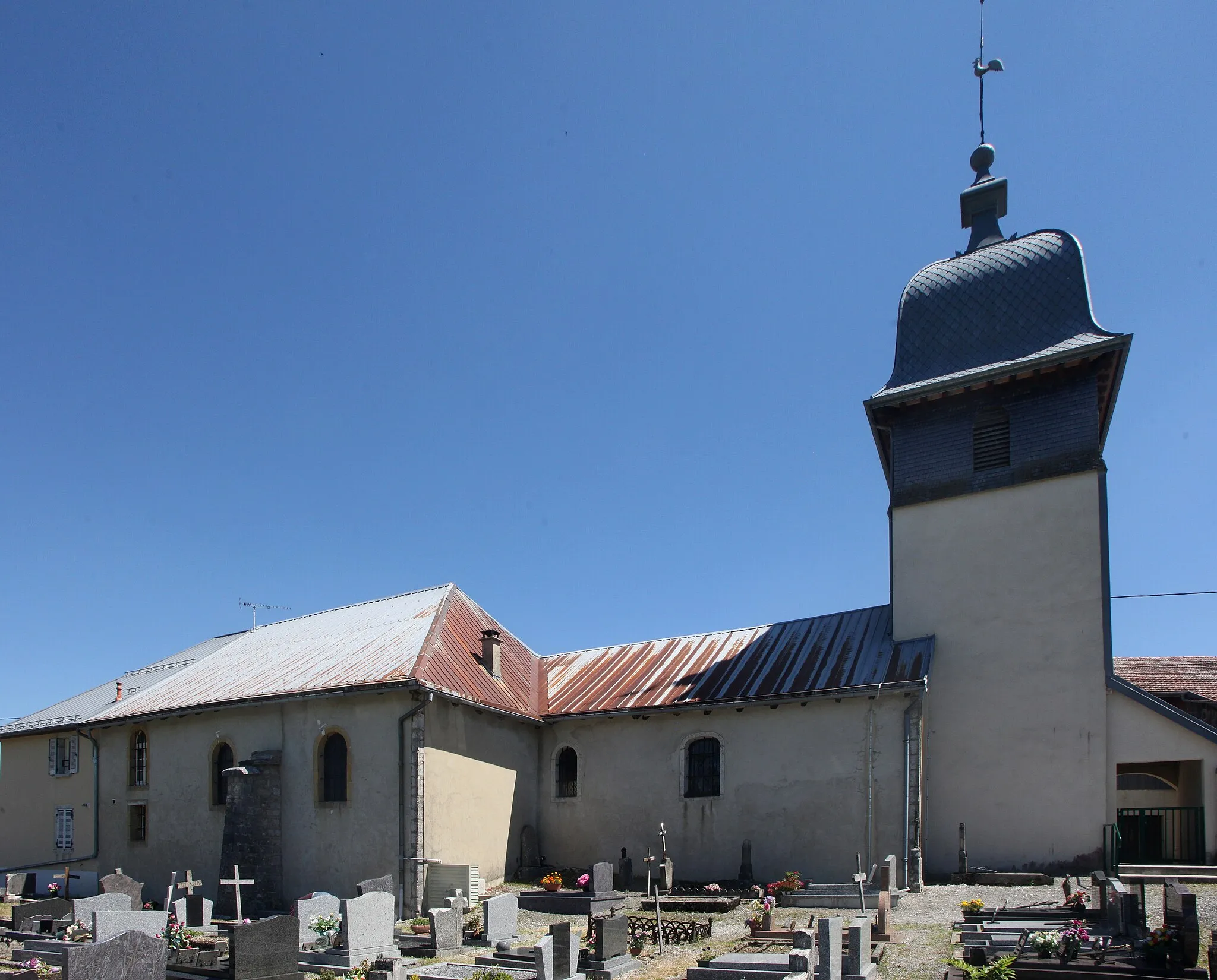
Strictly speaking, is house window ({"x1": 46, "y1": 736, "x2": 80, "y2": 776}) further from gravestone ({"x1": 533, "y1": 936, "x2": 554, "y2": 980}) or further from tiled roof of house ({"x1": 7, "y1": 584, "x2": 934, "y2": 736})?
gravestone ({"x1": 533, "y1": 936, "x2": 554, "y2": 980})

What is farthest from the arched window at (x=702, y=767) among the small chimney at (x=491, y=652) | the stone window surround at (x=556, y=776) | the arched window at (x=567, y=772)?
the small chimney at (x=491, y=652)

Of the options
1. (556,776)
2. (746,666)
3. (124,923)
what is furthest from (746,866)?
(124,923)

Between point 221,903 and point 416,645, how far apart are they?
6.06m

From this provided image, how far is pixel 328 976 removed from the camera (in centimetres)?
1165

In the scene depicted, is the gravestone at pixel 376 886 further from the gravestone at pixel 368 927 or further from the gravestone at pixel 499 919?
the gravestone at pixel 499 919

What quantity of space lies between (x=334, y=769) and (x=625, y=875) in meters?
6.24

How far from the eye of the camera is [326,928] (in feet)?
43.7

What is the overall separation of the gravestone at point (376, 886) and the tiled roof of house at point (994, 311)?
1420cm

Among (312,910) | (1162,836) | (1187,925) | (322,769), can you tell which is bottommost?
(1162,836)

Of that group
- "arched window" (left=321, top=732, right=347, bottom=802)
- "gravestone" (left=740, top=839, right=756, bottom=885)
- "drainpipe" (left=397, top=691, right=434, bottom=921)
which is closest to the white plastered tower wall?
"gravestone" (left=740, top=839, right=756, bottom=885)

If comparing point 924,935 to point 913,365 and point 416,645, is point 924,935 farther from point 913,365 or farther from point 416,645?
point 913,365

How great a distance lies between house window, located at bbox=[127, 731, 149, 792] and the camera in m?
22.9

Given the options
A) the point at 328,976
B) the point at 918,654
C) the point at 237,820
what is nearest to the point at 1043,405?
the point at 918,654

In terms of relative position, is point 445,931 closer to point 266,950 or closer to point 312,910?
point 312,910
